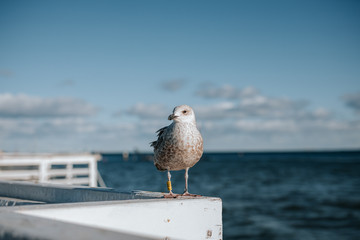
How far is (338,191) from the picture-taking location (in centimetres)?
3128

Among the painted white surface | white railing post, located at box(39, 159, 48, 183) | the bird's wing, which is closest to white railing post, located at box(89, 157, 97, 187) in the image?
white railing post, located at box(39, 159, 48, 183)

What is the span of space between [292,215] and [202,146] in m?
19.8

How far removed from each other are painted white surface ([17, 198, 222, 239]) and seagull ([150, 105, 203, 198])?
0.61 metres

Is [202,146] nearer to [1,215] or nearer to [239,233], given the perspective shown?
[1,215]

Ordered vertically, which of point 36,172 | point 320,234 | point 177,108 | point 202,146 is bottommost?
point 320,234

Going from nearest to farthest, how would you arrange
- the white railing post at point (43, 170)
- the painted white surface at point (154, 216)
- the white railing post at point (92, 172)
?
the painted white surface at point (154, 216)
the white railing post at point (43, 170)
the white railing post at point (92, 172)

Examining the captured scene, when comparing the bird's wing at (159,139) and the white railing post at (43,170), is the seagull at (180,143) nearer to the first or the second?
the bird's wing at (159,139)

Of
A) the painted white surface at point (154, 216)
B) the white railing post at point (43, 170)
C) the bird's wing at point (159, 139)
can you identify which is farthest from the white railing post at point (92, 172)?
the painted white surface at point (154, 216)

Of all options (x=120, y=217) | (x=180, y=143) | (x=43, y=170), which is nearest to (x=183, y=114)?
(x=180, y=143)

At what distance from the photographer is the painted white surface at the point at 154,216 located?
1867mm

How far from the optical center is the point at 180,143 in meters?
3.15

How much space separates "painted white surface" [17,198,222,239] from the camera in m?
1.87

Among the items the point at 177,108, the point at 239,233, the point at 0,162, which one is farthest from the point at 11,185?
the point at 239,233

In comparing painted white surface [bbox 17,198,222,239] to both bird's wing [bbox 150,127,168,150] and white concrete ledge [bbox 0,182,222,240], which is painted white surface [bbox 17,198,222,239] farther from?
bird's wing [bbox 150,127,168,150]
